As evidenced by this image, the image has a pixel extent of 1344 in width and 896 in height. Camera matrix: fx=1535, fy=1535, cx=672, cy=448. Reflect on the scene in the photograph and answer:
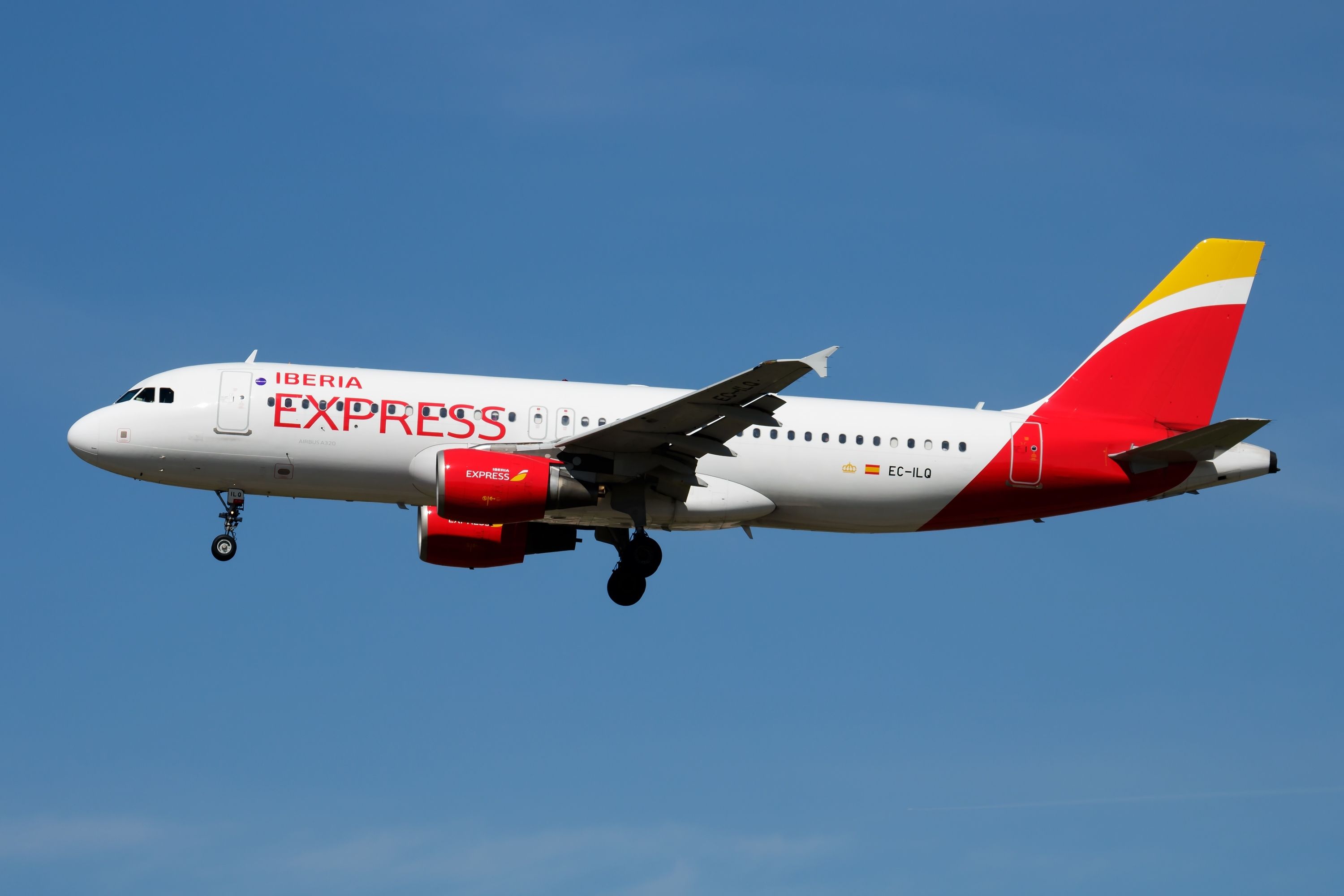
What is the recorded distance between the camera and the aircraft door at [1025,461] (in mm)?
33219

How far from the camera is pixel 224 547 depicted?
32.4 metres

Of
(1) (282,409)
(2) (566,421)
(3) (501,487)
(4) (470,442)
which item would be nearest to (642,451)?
(2) (566,421)

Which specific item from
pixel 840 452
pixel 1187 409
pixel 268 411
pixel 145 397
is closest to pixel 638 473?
pixel 840 452

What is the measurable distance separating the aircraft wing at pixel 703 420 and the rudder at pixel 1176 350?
27.0ft

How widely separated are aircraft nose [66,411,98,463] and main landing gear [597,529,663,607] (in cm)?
1120

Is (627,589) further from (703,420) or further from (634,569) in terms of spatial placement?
(703,420)

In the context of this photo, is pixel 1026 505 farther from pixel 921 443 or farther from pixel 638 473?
pixel 638 473

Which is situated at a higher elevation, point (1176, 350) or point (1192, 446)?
point (1176, 350)

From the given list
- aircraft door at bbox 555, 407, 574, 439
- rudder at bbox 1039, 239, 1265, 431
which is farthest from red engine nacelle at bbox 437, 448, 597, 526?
rudder at bbox 1039, 239, 1265, 431

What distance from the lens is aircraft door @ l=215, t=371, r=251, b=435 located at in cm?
3133

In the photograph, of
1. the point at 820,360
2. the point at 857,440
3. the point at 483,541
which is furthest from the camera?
the point at 483,541

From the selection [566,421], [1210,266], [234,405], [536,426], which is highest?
[1210,266]

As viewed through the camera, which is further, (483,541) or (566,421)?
(483,541)

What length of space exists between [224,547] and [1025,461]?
17.2 m
